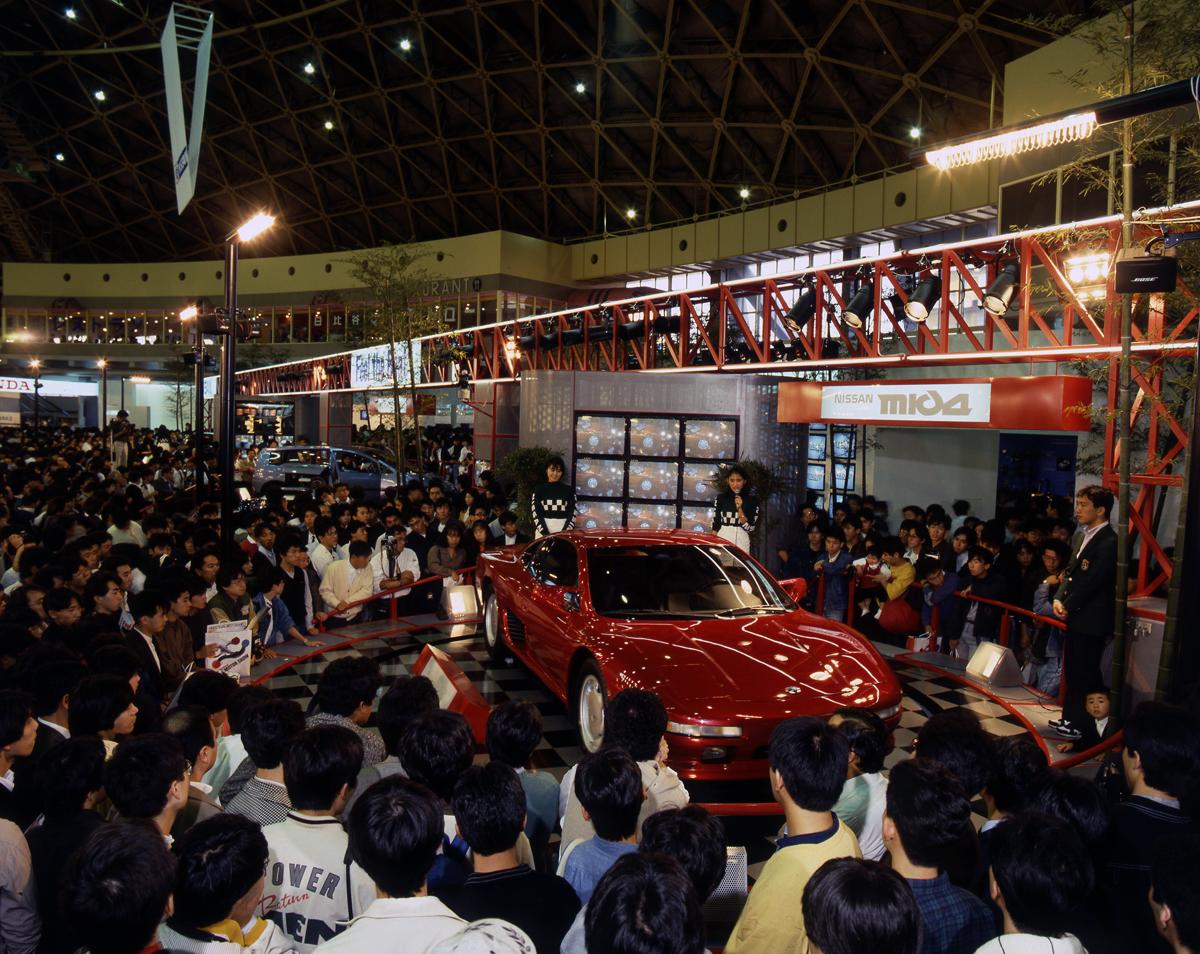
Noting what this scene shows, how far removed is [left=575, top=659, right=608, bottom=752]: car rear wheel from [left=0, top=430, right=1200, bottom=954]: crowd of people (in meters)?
2.16

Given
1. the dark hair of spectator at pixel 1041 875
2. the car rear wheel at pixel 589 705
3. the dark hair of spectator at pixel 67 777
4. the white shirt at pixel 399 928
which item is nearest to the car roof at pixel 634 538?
the car rear wheel at pixel 589 705

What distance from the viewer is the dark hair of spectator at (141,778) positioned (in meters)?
3.03

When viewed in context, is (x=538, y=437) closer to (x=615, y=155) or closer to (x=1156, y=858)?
(x=1156, y=858)

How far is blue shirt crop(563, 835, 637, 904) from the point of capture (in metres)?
2.88

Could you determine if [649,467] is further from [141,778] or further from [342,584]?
[141,778]

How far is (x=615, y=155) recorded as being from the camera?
110ft

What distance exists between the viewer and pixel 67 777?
3012 millimetres

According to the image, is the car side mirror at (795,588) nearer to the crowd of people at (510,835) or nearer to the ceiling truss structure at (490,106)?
the crowd of people at (510,835)

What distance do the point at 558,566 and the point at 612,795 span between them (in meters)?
4.53

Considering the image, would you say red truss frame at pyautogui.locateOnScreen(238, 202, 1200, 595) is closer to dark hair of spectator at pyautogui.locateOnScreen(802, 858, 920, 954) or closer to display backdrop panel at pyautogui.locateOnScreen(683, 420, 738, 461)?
display backdrop panel at pyautogui.locateOnScreen(683, 420, 738, 461)

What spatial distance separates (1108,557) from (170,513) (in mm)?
10286

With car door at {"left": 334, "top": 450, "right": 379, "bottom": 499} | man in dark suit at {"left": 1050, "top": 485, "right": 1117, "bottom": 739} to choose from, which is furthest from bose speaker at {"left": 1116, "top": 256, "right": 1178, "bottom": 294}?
car door at {"left": 334, "top": 450, "right": 379, "bottom": 499}

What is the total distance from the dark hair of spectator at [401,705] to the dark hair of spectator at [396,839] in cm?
153

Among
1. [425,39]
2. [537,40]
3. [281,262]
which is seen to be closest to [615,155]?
[537,40]
